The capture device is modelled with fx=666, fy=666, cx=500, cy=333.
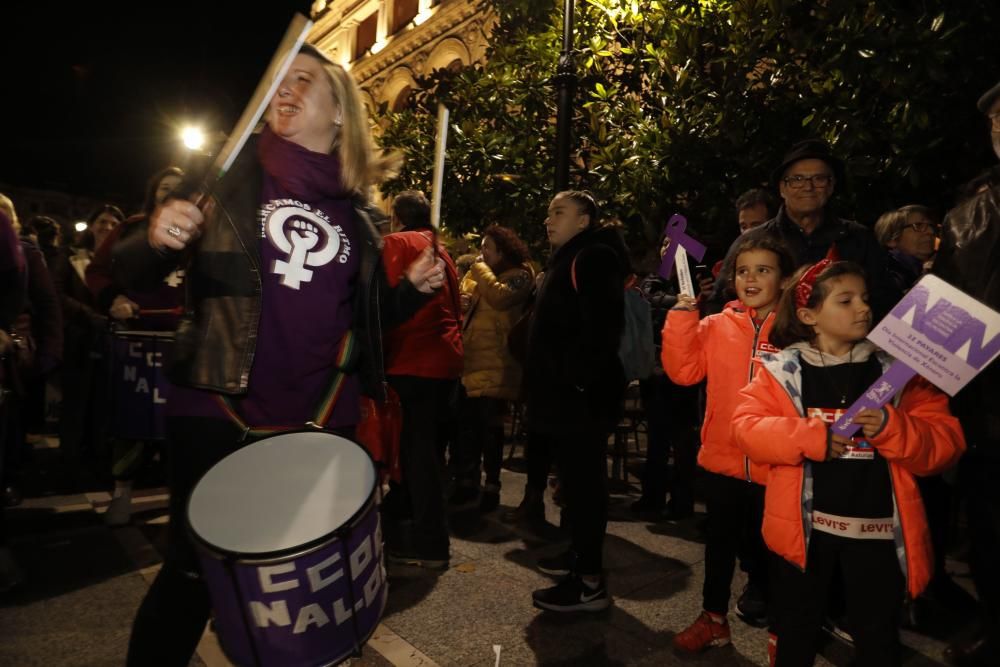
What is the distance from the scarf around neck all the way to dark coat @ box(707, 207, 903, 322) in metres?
2.13

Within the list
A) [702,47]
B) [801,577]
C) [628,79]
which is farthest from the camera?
[628,79]

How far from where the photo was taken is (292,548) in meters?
1.52

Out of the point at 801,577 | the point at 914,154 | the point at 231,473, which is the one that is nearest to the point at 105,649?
the point at 231,473

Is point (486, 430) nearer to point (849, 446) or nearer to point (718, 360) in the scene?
point (718, 360)

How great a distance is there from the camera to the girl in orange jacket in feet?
9.41

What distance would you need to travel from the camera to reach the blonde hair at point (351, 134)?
82.9 inches

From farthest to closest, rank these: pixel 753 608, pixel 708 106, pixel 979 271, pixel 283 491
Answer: pixel 708 106 → pixel 753 608 → pixel 979 271 → pixel 283 491

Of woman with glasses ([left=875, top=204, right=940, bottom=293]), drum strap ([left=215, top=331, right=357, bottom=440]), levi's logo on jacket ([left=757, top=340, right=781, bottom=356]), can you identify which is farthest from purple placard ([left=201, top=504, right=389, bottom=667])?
woman with glasses ([left=875, top=204, right=940, bottom=293])

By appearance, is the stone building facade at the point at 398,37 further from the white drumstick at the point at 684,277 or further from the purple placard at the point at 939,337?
the purple placard at the point at 939,337

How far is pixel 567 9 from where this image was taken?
622 cm

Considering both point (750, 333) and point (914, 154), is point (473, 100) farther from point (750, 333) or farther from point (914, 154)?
point (750, 333)

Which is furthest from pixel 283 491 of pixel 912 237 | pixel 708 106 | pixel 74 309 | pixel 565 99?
pixel 708 106

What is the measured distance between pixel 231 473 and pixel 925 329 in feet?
6.36

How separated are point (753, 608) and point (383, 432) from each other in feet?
6.50
